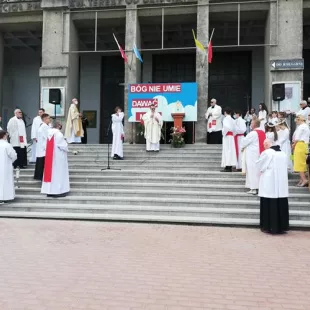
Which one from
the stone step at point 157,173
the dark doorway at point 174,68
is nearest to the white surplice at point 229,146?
the stone step at point 157,173

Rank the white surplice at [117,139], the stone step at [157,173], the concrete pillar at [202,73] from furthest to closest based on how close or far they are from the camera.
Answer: the concrete pillar at [202,73] → the white surplice at [117,139] → the stone step at [157,173]

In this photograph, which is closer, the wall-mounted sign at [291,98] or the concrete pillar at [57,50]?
the wall-mounted sign at [291,98]

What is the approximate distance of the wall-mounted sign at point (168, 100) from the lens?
579 inches

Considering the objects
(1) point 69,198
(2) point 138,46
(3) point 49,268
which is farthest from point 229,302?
(2) point 138,46

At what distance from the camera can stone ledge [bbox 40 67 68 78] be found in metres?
16.2

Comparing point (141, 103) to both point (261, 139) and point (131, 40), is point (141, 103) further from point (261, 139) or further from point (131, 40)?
point (261, 139)

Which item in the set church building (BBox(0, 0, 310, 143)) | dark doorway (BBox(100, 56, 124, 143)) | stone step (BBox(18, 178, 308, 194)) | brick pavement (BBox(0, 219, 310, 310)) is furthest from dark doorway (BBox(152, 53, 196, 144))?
brick pavement (BBox(0, 219, 310, 310))

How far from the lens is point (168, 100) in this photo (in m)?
14.8

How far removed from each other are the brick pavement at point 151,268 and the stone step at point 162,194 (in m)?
1.43

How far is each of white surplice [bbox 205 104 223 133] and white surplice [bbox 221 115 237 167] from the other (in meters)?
3.10

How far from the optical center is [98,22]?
674 inches

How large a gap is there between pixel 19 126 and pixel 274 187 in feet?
25.7

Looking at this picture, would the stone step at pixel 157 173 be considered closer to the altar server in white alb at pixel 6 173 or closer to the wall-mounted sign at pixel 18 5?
the altar server in white alb at pixel 6 173

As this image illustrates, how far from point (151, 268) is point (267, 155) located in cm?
357
